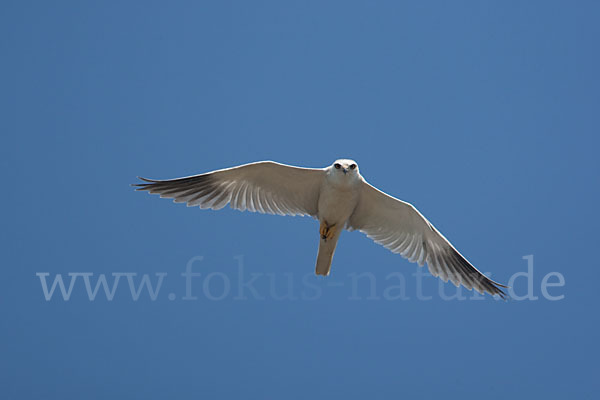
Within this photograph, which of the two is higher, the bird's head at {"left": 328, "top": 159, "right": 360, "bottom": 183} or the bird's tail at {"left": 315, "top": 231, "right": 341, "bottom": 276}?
the bird's head at {"left": 328, "top": 159, "right": 360, "bottom": 183}

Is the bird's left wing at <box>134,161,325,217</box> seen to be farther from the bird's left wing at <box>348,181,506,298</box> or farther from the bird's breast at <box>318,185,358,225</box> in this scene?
the bird's left wing at <box>348,181,506,298</box>

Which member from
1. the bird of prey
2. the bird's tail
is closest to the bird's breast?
the bird of prey

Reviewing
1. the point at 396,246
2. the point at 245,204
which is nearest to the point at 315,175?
the point at 245,204

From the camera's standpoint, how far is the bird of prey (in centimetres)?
1144

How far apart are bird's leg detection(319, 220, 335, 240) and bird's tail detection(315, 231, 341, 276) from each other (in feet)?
0.19

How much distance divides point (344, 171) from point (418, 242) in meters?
2.39

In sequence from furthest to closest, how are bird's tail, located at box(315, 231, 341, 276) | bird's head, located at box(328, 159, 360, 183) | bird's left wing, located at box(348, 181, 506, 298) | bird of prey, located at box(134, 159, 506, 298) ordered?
1. bird's left wing, located at box(348, 181, 506, 298)
2. bird's tail, located at box(315, 231, 341, 276)
3. bird of prey, located at box(134, 159, 506, 298)
4. bird's head, located at box(328, 159, 360, 183)

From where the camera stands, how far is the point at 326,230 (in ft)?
38.8

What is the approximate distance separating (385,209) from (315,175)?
1.39 metres

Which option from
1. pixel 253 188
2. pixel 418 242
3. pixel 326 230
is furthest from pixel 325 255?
pixel 418 242

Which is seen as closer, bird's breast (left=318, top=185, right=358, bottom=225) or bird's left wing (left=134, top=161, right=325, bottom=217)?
bird's breast (left=318, top=185, right=358, bottom=225)

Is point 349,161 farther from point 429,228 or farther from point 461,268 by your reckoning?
point 461,268

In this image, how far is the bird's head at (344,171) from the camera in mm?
10859

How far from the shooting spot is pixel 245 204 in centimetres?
1205
